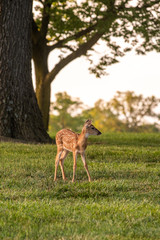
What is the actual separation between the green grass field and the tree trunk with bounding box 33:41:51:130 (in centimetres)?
1131

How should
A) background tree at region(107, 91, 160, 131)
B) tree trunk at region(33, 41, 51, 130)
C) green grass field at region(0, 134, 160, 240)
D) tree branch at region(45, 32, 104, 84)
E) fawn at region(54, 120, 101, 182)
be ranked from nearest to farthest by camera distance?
1. green grass field at region(0, 134, 160, 240)
2. fawn at region(54, 120, 101, 182)
3. tree branch at region(45, 32, 104, 84)
4. tree trunk at region(33, 41, 51, 130)
5. background tree at region(107, 91, 160, 131)

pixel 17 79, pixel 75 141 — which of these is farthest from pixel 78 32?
pixel 75 141

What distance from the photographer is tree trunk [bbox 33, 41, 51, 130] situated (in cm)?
2453

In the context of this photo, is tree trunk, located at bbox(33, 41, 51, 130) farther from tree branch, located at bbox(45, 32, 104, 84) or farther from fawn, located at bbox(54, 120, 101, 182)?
fawn, located at bbox(54, 120, 101, 182)

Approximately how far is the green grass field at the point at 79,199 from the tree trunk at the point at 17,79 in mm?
3414

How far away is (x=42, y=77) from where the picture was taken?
24828mm

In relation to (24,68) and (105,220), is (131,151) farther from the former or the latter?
(105,220)

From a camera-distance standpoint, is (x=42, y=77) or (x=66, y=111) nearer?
(x=42, y=77)

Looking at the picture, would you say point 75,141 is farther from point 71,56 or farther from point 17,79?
point 71,56

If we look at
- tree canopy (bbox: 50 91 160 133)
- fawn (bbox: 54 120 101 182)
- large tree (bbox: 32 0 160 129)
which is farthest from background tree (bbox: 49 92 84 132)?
fawn (bbox: 54 120 101 182)

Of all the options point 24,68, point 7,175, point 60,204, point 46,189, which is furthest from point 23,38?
point 60,204

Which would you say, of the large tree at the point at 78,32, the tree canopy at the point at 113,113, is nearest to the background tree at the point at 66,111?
the tree canopy at the point at 113,113

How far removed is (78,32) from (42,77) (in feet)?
10.3

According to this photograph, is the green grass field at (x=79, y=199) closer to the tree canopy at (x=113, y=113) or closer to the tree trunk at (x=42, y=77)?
the tree trunk at (x=42, y=77)
